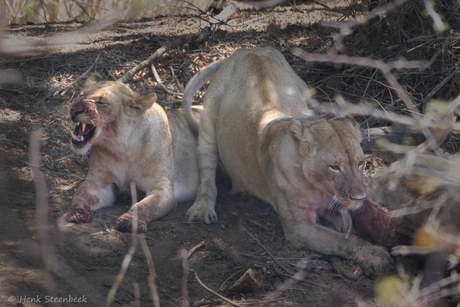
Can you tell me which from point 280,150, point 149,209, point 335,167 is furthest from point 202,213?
point 335,167

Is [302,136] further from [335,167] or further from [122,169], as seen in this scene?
[122,169]

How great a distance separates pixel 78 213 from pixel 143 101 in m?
1.10

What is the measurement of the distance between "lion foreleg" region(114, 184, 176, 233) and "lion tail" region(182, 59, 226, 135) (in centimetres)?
112

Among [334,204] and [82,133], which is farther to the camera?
[82,133]


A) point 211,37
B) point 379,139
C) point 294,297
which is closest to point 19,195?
point 294,297

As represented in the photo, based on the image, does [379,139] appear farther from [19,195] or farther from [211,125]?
[19,195]

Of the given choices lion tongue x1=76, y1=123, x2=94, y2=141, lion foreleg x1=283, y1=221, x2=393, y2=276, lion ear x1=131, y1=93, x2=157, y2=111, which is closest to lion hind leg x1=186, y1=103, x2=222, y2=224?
lion ear x1=131, y1=93, x2=157, y2=111

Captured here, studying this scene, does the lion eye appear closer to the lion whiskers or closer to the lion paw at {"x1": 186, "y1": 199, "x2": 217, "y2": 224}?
the lion whiskers

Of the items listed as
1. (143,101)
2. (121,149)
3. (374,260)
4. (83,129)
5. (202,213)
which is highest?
(143,101)

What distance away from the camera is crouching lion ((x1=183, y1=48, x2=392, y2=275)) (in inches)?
139

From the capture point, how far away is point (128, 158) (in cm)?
448

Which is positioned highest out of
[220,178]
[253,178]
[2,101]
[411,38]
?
[411,38]

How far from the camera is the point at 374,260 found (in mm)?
3523

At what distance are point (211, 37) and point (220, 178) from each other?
111 inches
